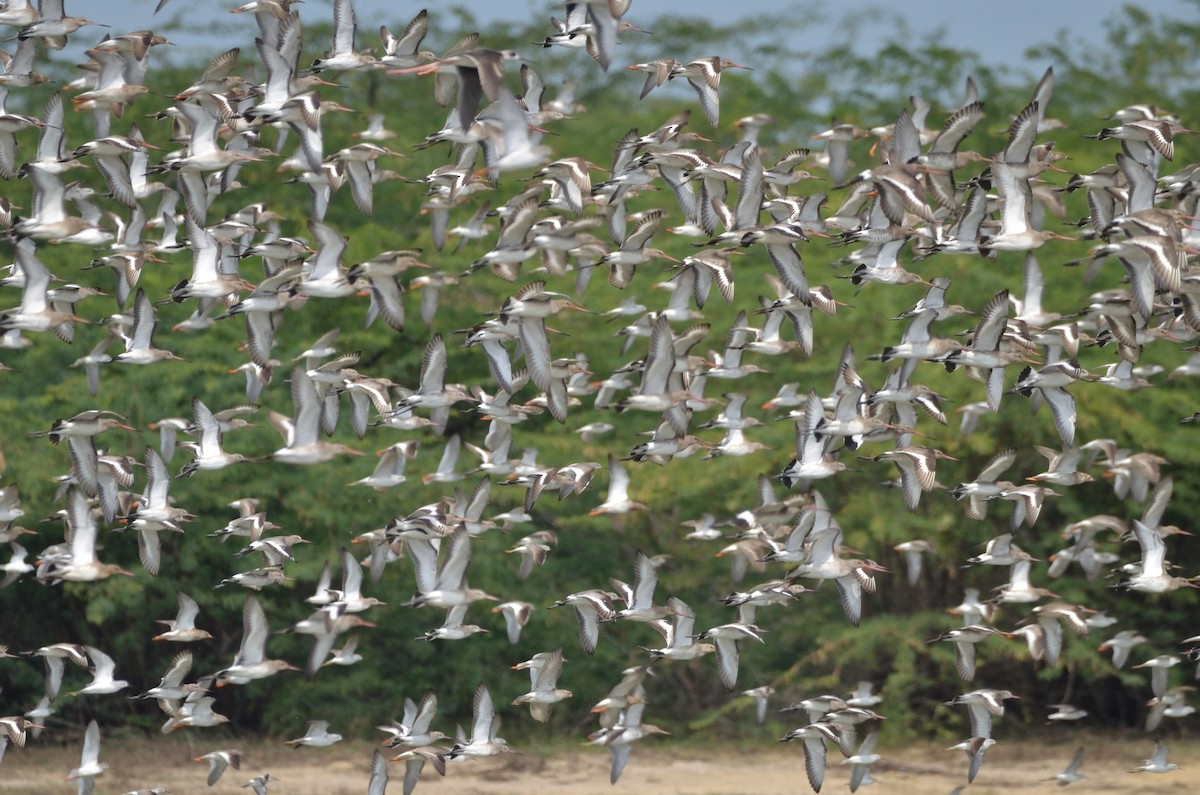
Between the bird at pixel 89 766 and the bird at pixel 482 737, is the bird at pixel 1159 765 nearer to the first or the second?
the bird at pixel 482 737

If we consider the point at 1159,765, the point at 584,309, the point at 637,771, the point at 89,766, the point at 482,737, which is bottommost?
the point at 637,771

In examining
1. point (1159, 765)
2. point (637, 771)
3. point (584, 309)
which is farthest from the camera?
point (637, 771)

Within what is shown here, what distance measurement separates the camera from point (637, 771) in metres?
23.6

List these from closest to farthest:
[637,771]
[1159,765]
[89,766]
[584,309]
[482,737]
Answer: [584,309]
[482,737]
[89,766]
[1159,765]
[637,771]

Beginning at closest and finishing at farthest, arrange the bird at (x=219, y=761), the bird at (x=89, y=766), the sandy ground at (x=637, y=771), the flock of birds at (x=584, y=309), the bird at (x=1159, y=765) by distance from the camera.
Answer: the flock of birds at (x=584, y=309), the bird at (x=219, y=761), the bird at (x=89, y=766), the bird at (x=1159, y=765), the sandy ground at (x=637, y=771)

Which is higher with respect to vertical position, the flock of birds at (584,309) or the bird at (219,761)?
the flock of birds at (584,309)

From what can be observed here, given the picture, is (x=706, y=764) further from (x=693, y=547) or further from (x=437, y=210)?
(x=437, y=210)

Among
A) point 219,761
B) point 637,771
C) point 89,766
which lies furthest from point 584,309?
point 637,771

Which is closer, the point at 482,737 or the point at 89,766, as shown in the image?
the point at 482,737

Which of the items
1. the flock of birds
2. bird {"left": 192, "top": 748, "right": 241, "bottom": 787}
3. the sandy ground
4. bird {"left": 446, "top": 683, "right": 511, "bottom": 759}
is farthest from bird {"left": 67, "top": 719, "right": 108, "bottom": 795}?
bird {"left": 446, "top": 683, "right": 511, "bottom": 759}

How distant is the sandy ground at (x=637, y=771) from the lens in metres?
22.1

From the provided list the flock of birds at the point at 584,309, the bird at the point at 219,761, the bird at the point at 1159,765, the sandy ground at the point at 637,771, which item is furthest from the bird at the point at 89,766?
the bird at the point at 1159,765

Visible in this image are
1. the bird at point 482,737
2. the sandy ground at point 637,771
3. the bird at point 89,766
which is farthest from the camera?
the sandy ground at point 637,771

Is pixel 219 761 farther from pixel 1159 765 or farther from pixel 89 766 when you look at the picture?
pixel 1159 765
